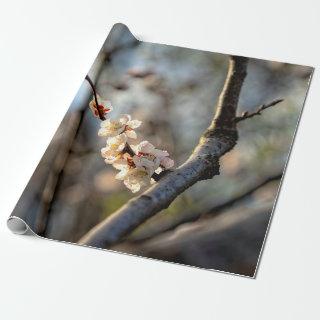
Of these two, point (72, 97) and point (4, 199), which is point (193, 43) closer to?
point (72, 97)

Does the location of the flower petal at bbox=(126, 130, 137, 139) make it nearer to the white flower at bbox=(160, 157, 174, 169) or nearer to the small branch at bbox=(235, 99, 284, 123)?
the white flower at bbox=(160, 157, 174, 169)

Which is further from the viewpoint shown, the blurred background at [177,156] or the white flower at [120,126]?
the white flower at [120,126]

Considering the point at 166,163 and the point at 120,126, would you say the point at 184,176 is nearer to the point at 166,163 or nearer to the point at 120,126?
the point at 166,163

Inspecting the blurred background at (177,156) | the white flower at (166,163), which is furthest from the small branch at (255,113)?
the white flower at (166,163)

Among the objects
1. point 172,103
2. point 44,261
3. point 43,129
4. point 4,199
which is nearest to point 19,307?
point 44,261

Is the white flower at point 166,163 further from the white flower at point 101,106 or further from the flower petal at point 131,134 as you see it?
the white flower at point 101,106

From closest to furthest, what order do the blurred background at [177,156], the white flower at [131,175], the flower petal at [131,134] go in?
1. the blurred background at [177,156]
2. the white flower at [131,175]
3. the flower petal at [131,134]

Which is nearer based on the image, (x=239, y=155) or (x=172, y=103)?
(x=239, y=155)
